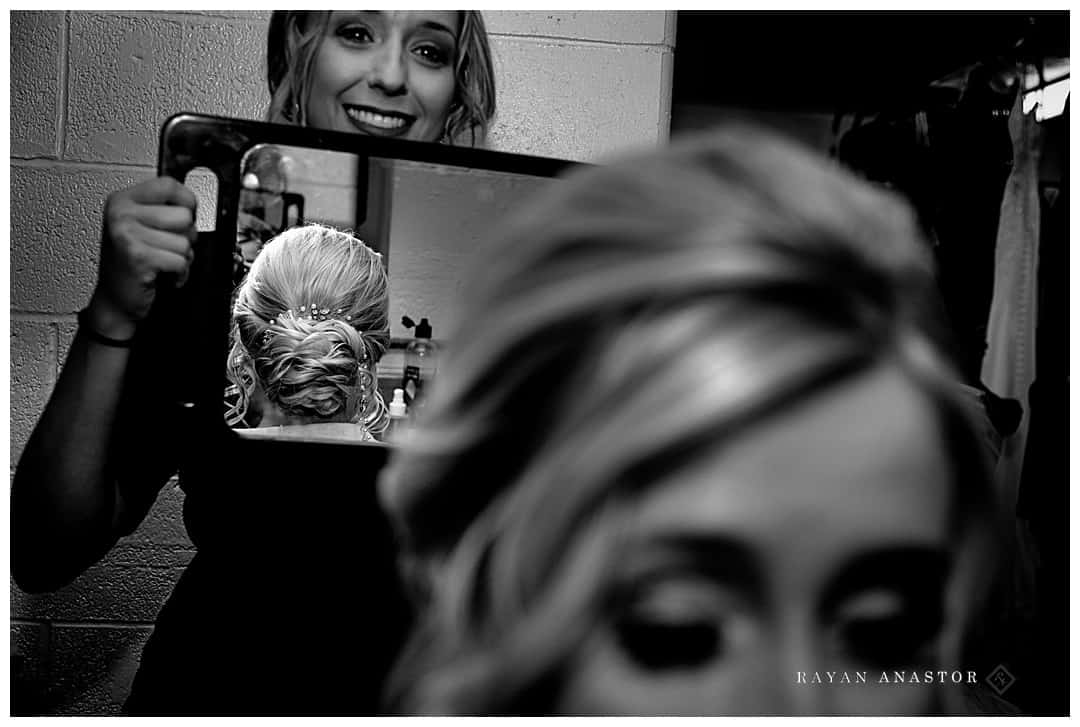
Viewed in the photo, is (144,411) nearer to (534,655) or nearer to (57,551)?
(57,551)

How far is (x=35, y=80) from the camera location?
720mm

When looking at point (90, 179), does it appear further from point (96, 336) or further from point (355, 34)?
→ point (355, 34)

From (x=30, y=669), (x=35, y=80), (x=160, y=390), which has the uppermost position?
(x=35, y=80)

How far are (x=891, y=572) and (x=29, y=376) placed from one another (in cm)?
61

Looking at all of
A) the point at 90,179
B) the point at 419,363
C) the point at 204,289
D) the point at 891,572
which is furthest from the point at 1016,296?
the point at 90,179

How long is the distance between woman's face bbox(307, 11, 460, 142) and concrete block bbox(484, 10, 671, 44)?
0.06 metres

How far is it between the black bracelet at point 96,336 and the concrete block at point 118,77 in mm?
125

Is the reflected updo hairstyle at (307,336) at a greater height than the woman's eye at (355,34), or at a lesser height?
lesser

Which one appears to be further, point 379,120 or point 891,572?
point 379,120

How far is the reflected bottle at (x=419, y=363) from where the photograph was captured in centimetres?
63

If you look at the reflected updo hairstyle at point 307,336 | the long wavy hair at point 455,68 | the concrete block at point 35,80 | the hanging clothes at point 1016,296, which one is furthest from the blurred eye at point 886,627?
the concrete block at point 35,80

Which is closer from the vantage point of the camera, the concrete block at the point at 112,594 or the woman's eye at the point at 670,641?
the woman's eye at the point at 670,641

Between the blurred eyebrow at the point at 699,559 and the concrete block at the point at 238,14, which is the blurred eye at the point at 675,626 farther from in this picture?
the concrete block at the point at 238,14

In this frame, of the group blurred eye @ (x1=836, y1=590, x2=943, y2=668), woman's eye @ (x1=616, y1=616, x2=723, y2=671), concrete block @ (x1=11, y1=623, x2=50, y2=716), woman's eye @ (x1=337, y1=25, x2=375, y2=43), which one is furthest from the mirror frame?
blurred eye @ (x1=836, y1=590, x2=943, y2=668)
